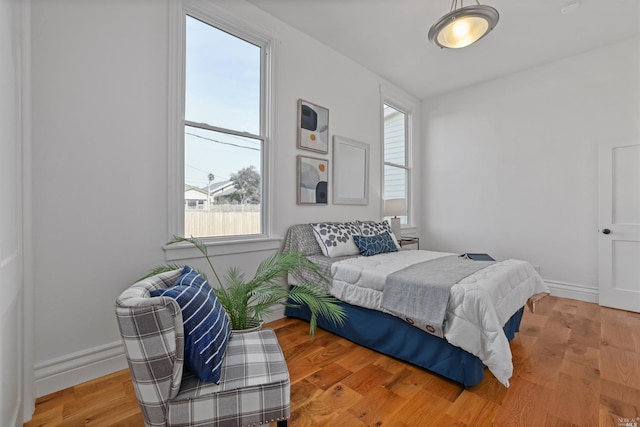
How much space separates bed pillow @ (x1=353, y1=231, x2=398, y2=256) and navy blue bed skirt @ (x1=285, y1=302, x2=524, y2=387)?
0.72 meters

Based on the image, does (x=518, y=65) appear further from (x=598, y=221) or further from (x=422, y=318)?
(x=422, y=318)

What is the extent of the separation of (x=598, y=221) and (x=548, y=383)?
253 centimetres

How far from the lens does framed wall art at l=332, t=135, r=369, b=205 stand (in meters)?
3.55

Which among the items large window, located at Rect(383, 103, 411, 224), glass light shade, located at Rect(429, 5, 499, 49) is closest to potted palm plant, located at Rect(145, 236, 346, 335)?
glass light shade, located at Rect(429, 5, 499, 49)

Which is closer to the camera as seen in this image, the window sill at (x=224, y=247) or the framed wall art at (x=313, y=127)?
the window sill at (x=224, y=247)

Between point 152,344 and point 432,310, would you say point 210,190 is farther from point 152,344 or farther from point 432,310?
point 432,310

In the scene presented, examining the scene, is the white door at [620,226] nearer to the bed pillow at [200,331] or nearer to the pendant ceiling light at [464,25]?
the pendant ceiling light at [464,25]

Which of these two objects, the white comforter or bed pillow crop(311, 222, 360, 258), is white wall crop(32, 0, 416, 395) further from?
the white comforter

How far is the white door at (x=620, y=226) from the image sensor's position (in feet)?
10.2

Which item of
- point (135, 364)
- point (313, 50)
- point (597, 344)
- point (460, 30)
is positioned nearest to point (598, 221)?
point (597, 344)

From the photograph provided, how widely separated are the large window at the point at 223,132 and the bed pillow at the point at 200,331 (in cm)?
123

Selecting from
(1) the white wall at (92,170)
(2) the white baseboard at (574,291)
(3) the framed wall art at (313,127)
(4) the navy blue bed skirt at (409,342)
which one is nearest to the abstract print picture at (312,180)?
(3) the framed wall art at (313,127)

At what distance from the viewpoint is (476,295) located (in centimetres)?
172

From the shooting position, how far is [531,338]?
2465 mm
